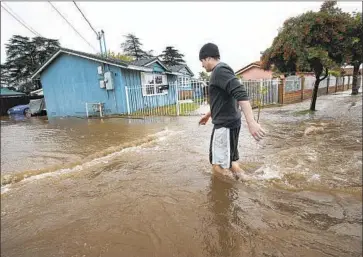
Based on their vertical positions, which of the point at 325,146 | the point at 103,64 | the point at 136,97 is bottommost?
the point at 325,146

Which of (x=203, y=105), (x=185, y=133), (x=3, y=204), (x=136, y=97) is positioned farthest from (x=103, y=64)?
→ (x=3, y=204)

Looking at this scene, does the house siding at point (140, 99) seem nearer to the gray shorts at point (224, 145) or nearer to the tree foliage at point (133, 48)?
the gray shorts at point (224, 145)

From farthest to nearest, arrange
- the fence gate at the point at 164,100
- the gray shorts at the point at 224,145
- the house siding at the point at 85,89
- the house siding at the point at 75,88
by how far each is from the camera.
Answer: the house siding at the point at 75,88
the house siding at the point at 85,89
the fence gate at the point at 164,100
the gray shorts at the point at 224,145

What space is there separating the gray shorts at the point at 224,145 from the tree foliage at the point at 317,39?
6358mm

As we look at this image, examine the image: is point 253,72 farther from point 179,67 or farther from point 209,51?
point 209,51

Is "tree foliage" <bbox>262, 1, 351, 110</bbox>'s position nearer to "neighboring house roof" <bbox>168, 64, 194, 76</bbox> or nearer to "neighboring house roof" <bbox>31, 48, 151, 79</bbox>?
"neighboring house roof" <bbox>31, 48, 151, 79</bbox>

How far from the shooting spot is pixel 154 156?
432cm

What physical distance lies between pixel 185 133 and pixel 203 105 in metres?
8.24

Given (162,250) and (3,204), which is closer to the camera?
(162,250)

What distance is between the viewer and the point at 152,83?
15.6 m

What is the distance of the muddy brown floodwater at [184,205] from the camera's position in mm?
1772

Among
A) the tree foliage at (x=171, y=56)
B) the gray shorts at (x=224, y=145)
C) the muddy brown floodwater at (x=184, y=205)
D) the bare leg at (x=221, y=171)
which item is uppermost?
the tree foliage at (x=171, y=56)

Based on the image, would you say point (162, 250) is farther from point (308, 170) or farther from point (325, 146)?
point (325, 146)

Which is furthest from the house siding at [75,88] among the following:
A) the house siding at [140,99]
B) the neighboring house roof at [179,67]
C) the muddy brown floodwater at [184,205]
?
the neighboring house roof at [179,67]
